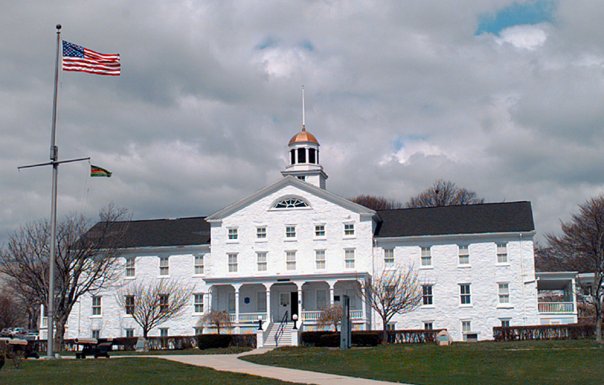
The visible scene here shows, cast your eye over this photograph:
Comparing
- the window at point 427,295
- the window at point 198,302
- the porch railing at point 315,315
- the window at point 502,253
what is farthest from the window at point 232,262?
the window at point 502,253

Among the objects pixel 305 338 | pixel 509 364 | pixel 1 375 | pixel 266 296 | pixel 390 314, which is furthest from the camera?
pixel 266 296

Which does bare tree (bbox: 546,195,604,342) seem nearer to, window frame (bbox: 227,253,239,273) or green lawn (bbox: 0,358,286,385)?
window frame (bbox: 227,253,239,273)

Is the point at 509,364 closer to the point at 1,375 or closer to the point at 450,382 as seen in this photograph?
the point at 450,382

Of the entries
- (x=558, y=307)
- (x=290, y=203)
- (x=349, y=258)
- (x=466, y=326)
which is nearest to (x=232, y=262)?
(x=290, y=203)

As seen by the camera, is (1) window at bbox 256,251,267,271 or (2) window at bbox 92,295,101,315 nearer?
(1) window at bbox 256,251,267,271

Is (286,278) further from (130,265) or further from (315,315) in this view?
(130,265)

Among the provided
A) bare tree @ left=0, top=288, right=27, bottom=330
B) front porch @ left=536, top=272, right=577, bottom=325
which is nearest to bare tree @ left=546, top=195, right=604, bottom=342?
front porch @ left=536, top=272, right=577, bottom=325

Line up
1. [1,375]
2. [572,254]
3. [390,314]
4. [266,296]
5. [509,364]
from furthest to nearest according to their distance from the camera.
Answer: [572,254], [266,296], [390,314], [509,364], [1,375]

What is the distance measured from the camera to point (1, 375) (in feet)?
72.4

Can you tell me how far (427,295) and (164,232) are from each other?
63.5ft

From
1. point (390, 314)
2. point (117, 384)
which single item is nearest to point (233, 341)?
point (390, 314)

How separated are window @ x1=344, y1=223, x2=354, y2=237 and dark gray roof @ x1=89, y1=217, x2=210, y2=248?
981 centimetres

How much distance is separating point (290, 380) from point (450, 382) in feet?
13.4

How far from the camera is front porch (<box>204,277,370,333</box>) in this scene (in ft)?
A: 164
